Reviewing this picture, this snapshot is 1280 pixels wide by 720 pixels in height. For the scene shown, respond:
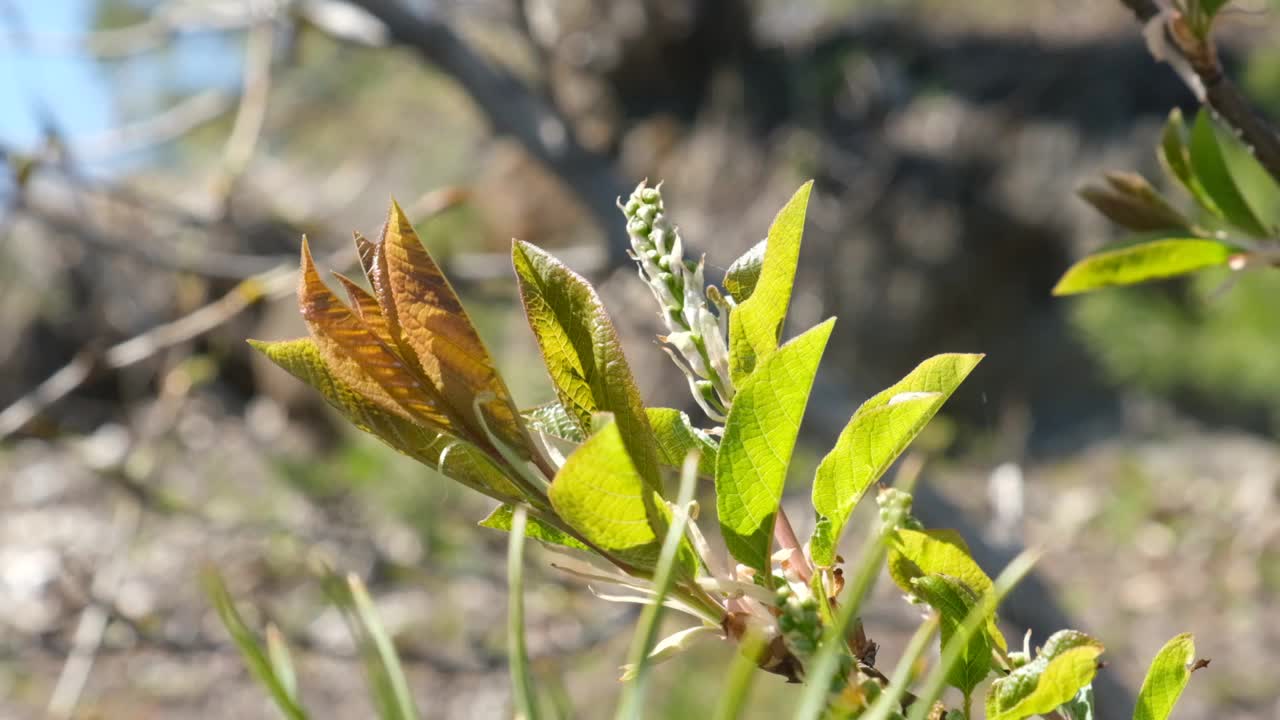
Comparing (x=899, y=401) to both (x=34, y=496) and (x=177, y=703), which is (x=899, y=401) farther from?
(x=34, y=496)

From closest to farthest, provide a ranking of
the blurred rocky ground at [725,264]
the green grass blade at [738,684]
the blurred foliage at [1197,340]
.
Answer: the green grass blade at [738,684] < the blurred foliage at [1197,340] < the blurred rocky ground at [725,264]

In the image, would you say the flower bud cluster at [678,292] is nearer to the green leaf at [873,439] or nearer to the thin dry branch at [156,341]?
the green leaf at [873,439]

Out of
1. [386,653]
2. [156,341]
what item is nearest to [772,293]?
[386,653]

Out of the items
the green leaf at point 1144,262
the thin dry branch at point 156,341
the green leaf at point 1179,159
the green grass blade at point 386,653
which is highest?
the green leaf at point 1179,159

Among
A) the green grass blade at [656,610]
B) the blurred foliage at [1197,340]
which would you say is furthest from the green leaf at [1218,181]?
the blurred foliage at [1197,340]

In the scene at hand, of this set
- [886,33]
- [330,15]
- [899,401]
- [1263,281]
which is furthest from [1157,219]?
[886,33]
